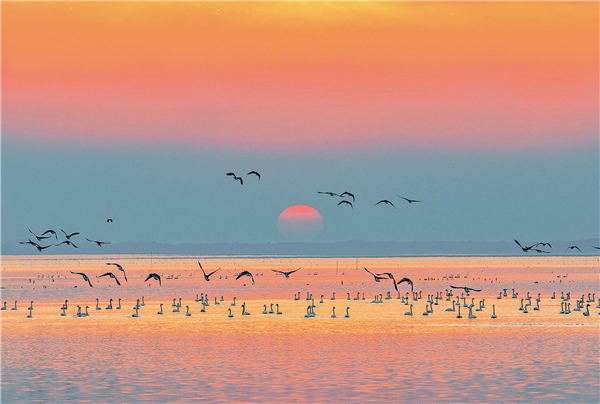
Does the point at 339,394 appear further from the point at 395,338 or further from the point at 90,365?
the point at 395,338

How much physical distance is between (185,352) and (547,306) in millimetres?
43746

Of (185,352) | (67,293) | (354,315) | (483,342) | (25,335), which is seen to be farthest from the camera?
(67,293)

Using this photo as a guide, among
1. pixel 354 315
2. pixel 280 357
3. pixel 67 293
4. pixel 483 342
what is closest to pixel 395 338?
pixel 483 342

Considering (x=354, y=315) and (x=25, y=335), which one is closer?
(x=25, y=335)

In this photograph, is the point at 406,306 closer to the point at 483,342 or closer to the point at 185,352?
the point at 483,342

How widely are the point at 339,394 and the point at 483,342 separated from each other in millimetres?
18724

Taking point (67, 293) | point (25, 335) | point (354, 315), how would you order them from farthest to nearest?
1. point (67, 293)
2. point (354, 315)
3. point (25, 335)

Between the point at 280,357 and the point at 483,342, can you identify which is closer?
the point at 280,357

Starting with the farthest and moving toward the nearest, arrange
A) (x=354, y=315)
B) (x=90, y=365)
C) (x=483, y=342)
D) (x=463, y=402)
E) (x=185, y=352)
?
1. (x=354, y=315)
2. (x=483, y=342)
3. (x=185, y=352)
4. (x=90, y=365)
5. (x=463, y=402)

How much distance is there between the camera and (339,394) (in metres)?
31.9

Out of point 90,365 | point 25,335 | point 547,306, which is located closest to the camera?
point 90,365

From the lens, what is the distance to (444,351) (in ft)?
145

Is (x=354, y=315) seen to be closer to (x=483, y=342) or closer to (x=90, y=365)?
(x=483, y=342)

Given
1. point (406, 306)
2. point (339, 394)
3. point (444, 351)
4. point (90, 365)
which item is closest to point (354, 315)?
point (406, 306)
